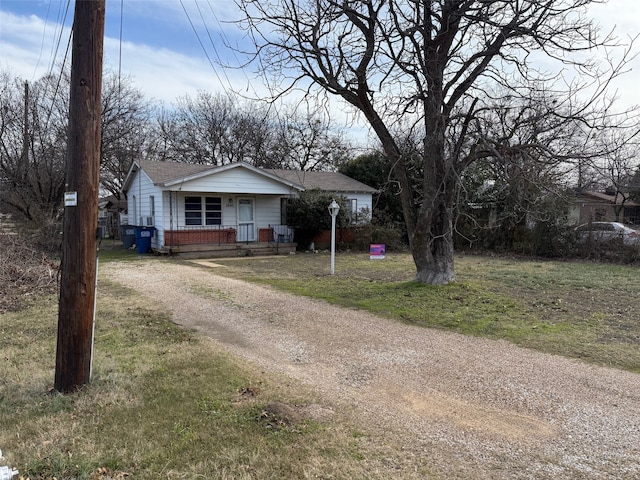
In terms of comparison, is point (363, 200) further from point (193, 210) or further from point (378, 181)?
point (193, 210)

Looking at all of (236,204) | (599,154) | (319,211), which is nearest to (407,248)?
(319,211)

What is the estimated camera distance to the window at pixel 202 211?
18177 millimetres

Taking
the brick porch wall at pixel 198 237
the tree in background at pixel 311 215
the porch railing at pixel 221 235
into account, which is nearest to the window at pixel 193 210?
the porch railing at pixel 221 235

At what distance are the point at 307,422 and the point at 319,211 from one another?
1637 centimetres

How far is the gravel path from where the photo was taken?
2.99 metres

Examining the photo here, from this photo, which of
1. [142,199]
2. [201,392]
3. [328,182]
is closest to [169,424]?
[201,392]

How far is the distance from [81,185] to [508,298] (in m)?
7.99

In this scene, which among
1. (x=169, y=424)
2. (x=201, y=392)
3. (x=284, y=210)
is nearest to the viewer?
(x=169, y=424)

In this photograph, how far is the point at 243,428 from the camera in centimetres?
336

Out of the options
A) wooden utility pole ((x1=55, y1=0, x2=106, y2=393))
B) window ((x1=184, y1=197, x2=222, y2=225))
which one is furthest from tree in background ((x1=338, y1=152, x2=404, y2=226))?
wooden utility pole ((x1=55, y1=0, x2=106, y2=393))

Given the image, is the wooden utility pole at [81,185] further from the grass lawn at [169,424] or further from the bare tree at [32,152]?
the bare tree at [32,152]

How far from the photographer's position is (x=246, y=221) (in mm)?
19750

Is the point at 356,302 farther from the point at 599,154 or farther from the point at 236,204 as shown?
the point at 236,204

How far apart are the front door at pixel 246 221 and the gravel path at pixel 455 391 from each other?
1204cm
